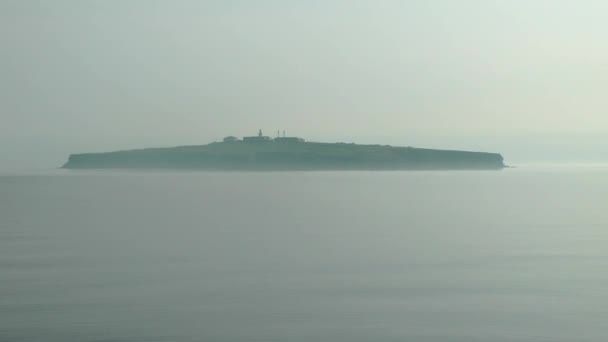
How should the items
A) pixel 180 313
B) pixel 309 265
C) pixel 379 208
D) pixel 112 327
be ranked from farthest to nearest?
pixel 379 208 < pixel 309 265 < pixel 180 313 < pixel 112 327

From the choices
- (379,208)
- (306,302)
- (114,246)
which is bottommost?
(306,302)

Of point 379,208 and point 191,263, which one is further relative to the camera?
point 379,208

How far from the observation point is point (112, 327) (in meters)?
12.4

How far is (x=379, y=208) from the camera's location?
132 ft

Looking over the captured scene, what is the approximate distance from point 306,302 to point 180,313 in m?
2.55

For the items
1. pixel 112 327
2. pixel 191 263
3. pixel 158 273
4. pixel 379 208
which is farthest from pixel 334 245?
pixel 379 208

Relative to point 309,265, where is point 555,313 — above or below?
below

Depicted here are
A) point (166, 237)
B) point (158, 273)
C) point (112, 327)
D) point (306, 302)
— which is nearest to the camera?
point (112, 327)

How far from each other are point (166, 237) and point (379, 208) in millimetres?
17290

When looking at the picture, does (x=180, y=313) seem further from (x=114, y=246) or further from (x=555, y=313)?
(x=114, y=246)

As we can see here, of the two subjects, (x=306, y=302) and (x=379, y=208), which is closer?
(x=306, y=302)

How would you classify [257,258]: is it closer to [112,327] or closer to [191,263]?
[191,263]

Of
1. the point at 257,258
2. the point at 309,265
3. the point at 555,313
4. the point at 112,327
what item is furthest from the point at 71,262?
the point at 555,313

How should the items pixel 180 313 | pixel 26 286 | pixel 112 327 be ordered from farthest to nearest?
pixel 26 286
pixel 180 313
pixel 112 327
